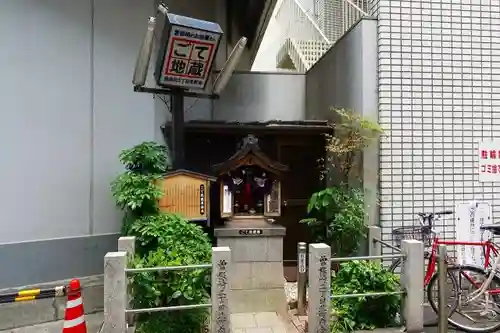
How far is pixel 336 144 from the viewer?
817 cm

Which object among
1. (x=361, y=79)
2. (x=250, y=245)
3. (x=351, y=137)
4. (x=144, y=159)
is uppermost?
(x=361, y=79)

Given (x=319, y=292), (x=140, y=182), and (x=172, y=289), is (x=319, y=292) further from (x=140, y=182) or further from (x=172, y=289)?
(x=140, y=182)

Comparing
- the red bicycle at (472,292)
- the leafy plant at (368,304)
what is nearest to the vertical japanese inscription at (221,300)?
the leafy plant at (368,304)

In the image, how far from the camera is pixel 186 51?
7.29 meters

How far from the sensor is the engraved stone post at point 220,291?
551cm

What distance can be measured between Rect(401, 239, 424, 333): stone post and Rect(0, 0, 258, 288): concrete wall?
570cm

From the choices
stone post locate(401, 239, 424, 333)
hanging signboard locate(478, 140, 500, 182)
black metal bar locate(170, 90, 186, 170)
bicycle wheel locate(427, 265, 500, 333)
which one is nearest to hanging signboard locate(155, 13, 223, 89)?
black metal bar locate(170, 90, 186, 170)

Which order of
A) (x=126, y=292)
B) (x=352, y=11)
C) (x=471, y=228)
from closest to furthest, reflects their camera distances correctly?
(x=126, y=292) → (x=471, y=228) → (x=352, y=11)

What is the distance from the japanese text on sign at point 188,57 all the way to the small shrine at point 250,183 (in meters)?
1.58

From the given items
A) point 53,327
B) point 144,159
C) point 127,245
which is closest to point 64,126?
point 144,159

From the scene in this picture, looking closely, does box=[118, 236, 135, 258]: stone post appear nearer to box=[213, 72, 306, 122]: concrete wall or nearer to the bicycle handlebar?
the bicycle handlebar

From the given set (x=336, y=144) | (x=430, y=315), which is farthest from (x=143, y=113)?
(x=430, y=315)

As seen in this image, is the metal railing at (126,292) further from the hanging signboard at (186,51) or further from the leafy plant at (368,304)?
the hanging signboard at (186,51)

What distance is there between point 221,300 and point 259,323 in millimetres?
1682
